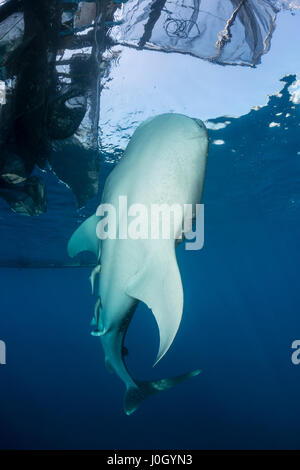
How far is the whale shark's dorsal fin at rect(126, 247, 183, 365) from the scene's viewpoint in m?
1.65

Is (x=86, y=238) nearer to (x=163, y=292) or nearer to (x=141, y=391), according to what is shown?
(x=163, y=292)

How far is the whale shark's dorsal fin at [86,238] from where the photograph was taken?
280cm

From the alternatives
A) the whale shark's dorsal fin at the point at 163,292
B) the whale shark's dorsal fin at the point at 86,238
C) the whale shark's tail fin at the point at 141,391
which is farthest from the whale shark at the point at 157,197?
the whale shark's tail fin at the point at 141,391

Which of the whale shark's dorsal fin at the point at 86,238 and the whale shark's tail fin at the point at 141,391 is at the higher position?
the whale shark's dorsal fin at the point at 86,238

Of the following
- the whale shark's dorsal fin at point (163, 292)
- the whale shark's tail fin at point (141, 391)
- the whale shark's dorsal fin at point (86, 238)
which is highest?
the whale shark's dorsal fin at point (86, 238)

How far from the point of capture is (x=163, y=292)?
69.8 inches

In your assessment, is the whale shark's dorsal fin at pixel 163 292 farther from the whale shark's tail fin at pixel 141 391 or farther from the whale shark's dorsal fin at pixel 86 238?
the whale shark's tail fin at pixel 141 391

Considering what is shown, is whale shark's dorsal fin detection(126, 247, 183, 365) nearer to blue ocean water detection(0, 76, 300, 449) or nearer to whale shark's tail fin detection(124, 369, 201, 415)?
whale shark's tail fin detection(124, 369, 201, 415)

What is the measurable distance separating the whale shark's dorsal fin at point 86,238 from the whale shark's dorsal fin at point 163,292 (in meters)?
0.99

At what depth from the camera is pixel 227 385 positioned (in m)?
36.5

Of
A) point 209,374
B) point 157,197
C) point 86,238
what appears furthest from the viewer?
point 209,374

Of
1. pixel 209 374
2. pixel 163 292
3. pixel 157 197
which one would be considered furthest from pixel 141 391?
pixel 209 374

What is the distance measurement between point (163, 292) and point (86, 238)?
1470mm
